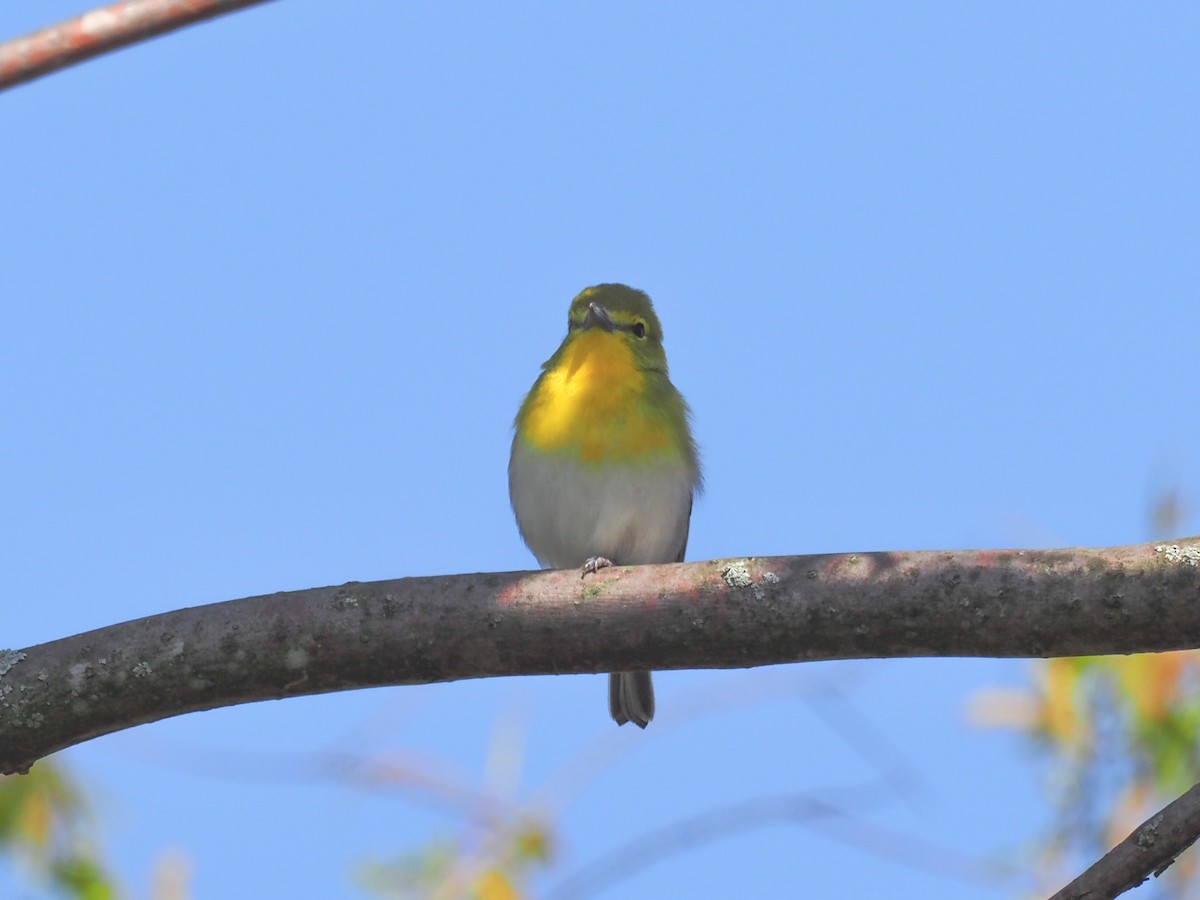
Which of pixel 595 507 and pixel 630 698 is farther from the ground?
pixel 595 507

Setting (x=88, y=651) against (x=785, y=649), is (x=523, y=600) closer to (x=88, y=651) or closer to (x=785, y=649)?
(x=785, y=649)

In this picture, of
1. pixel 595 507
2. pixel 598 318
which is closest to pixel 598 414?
pixel 595 507

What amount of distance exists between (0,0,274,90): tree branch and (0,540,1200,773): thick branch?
5.75 feet

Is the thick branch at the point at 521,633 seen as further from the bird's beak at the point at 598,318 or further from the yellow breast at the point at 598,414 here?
the bird's beak at the point at 598,318

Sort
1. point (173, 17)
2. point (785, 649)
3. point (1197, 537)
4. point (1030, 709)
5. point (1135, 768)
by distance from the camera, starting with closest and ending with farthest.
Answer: point (173, 17) < point (1197, 537) < point (785, 649) < point (1135, 768) < point (1030, 709)

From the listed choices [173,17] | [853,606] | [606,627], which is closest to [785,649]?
[853,606]

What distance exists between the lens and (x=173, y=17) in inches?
90.7

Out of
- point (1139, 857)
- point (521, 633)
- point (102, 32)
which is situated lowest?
point (1139, 857)

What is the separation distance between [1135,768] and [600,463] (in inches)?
Result: 93.0

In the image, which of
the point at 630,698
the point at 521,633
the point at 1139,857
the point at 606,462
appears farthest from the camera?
the point at 630,698

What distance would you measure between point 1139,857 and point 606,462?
3.21m

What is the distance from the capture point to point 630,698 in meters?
6.09

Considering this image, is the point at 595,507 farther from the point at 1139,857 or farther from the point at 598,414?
the point at 1139,857

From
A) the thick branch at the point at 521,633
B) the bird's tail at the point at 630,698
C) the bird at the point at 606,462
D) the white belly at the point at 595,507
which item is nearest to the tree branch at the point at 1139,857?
the thick branch at the point at 521,633
